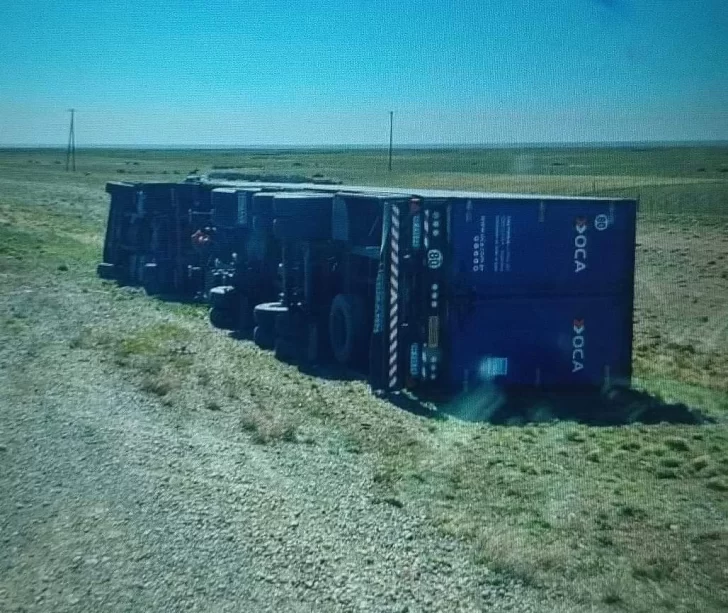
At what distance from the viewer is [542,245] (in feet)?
45.5

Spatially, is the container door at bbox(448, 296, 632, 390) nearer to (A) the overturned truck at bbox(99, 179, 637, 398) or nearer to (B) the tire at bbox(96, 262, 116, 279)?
(A) the overturned truck at bbox(99, 179, 637, 398)

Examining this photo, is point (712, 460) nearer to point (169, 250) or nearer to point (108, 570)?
point (108, 570)

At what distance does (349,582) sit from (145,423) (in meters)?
4.78

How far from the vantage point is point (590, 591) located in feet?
21.7

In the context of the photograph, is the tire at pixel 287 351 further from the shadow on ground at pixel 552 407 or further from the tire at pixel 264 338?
the shadow on ground at pixel 552 407

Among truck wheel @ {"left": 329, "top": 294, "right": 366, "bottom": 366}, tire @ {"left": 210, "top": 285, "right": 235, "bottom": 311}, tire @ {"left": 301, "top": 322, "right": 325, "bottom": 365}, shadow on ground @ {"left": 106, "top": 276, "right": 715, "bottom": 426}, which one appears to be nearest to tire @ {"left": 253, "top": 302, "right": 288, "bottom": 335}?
tire @ {"left": 301, "top": 322, "right": 325, "bottom": 365}

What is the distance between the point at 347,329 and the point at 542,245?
3.05m

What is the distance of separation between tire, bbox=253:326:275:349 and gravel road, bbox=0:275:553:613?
5.71 m

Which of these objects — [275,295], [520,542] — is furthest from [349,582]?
[275,295]

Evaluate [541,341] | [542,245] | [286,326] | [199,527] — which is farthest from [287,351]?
[199,527]

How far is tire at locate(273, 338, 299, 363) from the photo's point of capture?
16453 millimetres

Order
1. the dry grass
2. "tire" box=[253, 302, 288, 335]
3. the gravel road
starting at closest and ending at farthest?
the gravel road
the dry grass
"tire" box=[253, 302, 288, 335]

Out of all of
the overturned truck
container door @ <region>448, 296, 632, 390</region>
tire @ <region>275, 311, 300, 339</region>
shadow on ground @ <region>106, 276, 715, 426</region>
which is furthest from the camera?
tire @ <region>275, 311, 300, 339</region>

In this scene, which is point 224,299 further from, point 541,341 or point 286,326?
point 541,341
